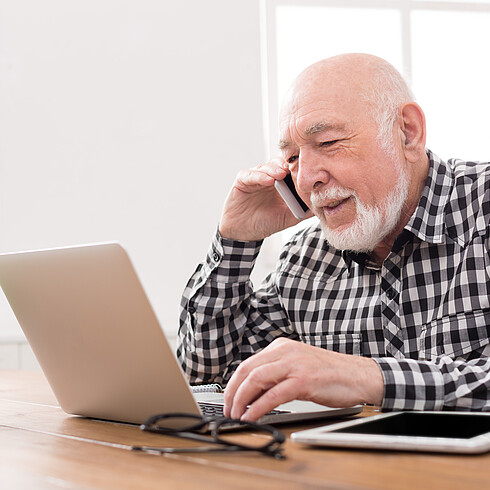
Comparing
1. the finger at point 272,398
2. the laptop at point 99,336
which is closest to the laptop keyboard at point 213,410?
the laptop at point 99,336

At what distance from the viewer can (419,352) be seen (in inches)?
54.9

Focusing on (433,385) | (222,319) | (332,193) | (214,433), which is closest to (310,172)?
(332,193)

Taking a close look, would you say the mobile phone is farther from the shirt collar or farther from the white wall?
the white wall

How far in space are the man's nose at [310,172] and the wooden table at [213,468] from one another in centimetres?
69

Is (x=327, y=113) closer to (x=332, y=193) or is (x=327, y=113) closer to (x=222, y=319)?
(x=332, y=193)

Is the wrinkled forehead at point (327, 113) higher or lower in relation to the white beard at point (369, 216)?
higher

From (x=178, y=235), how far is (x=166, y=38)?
0.86m

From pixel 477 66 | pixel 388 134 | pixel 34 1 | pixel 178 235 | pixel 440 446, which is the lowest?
pixel 178 235

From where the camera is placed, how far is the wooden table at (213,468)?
60cm

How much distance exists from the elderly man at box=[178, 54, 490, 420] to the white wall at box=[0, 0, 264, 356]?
1.34m

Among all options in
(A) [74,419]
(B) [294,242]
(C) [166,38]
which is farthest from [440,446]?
(C) [166,38]

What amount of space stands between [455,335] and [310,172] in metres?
0.43

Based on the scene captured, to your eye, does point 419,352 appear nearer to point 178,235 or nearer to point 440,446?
point 440,446

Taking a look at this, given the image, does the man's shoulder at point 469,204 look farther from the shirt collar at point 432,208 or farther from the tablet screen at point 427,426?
the tablet screen at point 427,426
